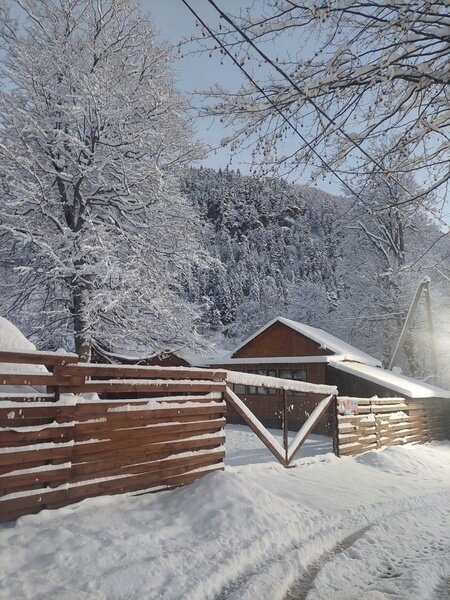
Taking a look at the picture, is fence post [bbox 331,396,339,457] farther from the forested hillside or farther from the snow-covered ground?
the snow-covered ground

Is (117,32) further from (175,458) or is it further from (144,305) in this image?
(175,458)

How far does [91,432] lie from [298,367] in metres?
18.1

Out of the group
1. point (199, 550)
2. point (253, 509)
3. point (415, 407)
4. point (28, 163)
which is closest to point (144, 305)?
point (28, 163)

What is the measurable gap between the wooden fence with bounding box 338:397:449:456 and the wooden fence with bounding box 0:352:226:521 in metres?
4.93

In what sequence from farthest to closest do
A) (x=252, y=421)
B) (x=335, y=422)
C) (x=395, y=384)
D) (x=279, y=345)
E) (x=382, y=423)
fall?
(x=279, y=345) < (x=395, y=384) < (x=382, y=423) < (x=335, y=422) < (x=252, y=421)

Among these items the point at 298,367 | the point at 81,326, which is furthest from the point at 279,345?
the point at 81,326

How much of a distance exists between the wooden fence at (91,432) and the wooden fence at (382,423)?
4933mm

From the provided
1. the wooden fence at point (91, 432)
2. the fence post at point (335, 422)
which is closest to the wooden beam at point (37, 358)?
the wooden fence at point (91, 432)

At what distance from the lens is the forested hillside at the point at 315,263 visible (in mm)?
13875

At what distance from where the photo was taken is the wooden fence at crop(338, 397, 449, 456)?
31.5 ft

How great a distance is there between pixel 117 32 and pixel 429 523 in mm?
12481

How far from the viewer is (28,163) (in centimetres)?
908

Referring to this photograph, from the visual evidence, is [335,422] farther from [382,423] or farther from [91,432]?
[91,432]

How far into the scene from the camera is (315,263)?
70.8 m
